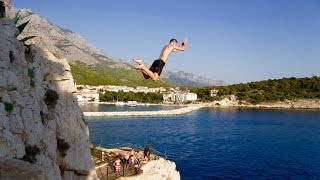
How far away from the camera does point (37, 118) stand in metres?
14.1

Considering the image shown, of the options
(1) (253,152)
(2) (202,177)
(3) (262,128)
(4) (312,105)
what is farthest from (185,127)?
(4) (312,105)

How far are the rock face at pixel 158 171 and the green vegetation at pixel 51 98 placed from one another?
9.02 meters

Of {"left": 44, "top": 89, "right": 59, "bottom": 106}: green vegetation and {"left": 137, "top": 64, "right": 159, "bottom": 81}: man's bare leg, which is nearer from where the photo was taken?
{"left": 137, "top": 64, "right": 159, "bottom": 81}: man's bare leg

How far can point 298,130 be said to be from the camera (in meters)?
96.8

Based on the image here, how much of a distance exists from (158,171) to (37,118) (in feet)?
47.4

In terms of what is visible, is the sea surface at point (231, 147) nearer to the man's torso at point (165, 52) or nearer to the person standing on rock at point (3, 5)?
the person standing on rock at point (3, 5)

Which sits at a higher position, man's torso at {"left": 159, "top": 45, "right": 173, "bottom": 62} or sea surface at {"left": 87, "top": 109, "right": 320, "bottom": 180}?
man's torso at {"left": 159, "top": 45, "right": 173, "bottom": 62}

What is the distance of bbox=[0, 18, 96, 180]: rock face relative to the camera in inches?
462

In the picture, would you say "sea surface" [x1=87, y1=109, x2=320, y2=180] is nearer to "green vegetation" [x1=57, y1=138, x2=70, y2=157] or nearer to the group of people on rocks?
the group of people on rocks

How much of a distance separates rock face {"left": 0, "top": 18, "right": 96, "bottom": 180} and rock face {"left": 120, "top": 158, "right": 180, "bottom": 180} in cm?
799

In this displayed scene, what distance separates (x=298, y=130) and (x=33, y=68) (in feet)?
298

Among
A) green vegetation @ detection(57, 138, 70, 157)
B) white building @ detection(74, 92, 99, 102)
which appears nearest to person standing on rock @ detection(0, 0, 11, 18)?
green vegetation @ detection(57, 138, 70, 157)

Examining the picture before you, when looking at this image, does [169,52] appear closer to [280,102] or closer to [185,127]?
[185,127]

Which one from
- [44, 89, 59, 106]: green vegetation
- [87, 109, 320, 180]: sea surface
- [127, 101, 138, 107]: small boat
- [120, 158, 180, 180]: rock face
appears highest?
[44, 89, 59, 106]: green vegetation
